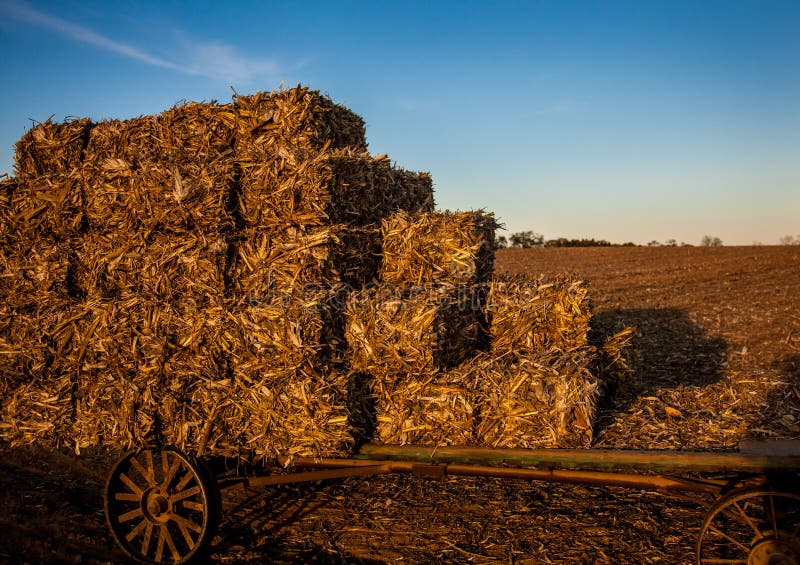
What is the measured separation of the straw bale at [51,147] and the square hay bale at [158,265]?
158cm

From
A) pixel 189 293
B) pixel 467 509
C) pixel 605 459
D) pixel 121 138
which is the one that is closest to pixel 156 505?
pixel 189 293

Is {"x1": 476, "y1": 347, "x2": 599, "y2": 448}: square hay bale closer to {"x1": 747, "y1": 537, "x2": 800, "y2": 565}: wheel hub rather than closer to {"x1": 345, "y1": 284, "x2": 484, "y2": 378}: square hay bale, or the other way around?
{"x1": 345, "y1": 284, "x2": 484, "y2": 378}: square hay bale

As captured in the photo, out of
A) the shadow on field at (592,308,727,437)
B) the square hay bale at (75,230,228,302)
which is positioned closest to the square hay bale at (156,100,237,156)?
the square hay bale at (75,230,228,302)

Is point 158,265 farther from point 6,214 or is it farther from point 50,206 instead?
point 6,214

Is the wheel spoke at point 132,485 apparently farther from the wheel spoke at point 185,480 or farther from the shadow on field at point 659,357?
the shadow on field at point 659,357

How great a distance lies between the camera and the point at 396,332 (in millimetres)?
4270

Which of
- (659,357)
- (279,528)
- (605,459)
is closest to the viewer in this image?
(605,459)

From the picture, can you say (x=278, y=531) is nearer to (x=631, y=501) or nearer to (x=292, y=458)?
(x=292, y=458)

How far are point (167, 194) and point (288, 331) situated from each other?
158 centimetres

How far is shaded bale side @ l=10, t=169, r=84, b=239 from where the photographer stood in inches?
197

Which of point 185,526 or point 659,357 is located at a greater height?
point 659,357

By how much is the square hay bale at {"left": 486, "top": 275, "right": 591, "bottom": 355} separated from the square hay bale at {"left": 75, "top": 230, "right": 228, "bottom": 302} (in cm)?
237

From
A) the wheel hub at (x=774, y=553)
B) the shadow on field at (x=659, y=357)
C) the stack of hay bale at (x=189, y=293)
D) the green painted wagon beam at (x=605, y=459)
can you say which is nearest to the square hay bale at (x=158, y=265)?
the stack of hay bale at (x=189, y=293)

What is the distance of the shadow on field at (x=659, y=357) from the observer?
556 centimetres
